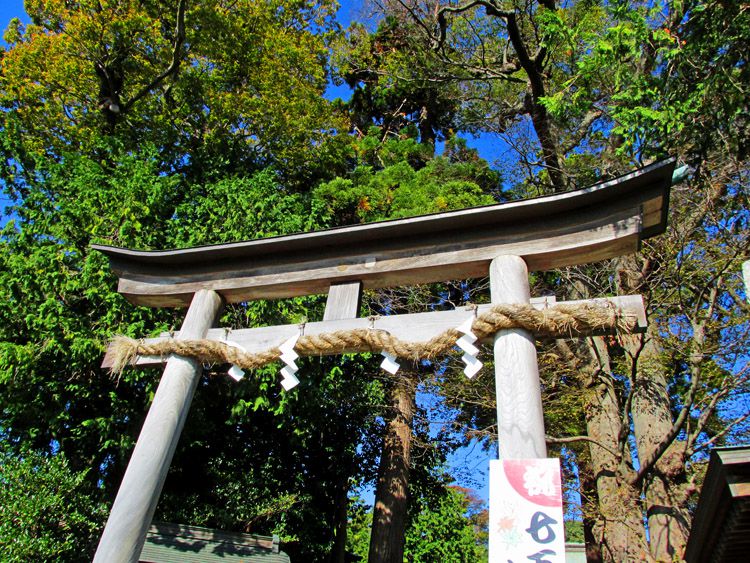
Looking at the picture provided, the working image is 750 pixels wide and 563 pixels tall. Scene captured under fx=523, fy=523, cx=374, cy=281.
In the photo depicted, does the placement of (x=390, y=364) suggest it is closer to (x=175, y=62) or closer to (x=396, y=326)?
(x=396, y=326)

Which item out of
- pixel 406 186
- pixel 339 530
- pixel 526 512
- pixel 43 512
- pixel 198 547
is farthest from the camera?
pixel 339 530

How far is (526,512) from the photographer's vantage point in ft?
8.16

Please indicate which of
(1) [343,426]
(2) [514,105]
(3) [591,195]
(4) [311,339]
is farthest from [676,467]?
(2) [514,105]

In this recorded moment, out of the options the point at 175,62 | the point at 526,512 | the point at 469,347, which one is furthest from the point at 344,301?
the point at 175,62

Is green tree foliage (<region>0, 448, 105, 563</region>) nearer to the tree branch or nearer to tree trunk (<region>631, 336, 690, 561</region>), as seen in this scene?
tree trunk (<region>631, 336, 690, 561</region>)

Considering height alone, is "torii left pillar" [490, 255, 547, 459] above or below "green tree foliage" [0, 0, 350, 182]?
below

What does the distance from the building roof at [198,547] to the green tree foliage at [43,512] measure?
2.33m

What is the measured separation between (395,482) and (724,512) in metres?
5.57

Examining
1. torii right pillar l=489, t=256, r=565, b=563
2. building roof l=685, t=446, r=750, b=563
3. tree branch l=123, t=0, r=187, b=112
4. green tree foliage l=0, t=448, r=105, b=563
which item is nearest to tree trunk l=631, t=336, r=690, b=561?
building roof l=685, t=446, r=750, b=563

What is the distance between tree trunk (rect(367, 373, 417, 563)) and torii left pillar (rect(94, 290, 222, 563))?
498 centimetres

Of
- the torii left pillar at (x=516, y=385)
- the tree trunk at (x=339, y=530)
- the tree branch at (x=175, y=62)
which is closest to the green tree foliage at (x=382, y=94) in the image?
the tree branch at (x=175, y=62)

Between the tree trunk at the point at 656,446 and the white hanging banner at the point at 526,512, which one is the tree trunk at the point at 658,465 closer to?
the tree trunk at the point at 656,446

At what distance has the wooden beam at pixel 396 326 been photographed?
118 inches

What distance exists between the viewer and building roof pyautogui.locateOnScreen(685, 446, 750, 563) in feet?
11.2
